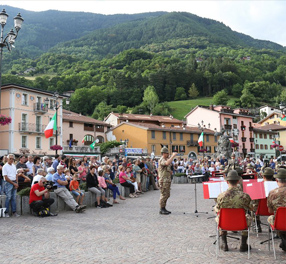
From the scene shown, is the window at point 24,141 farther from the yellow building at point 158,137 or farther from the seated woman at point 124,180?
the seated woman at point 124,180

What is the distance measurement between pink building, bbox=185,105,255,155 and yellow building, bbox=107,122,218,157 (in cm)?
784

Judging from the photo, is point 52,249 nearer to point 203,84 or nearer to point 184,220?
point 184,220

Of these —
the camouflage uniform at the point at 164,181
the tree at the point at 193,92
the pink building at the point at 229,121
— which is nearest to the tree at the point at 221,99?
the tree at the point at 193,92

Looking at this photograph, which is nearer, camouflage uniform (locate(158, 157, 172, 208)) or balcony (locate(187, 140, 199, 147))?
camouflage uniform (locate(158, 157, 172, 208))

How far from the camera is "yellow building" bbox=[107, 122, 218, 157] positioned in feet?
202

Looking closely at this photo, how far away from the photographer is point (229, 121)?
77750mm

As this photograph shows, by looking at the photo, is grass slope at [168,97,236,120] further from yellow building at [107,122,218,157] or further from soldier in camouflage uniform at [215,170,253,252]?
soldier in camouflage uniform at [215,170,253,252]

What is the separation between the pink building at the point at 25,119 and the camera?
152 ft

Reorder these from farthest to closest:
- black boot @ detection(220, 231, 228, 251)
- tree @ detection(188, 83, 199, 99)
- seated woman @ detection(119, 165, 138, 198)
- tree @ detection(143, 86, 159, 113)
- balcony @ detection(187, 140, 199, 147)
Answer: tree @ detection(188, 83, 199, 99)
tree @ detection(143, 86, 159, 113)
balcony @ detection(187, 140, 199, 147)
seated woman @ detection(119, 165, 138, 198)
black boot @ detection(220, 231, 228, 251)

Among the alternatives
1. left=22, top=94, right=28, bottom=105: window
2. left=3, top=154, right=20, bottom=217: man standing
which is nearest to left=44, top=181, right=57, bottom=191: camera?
left=3, top=154, right=20, bottom=217: man standing

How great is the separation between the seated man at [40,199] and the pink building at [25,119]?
3575cm

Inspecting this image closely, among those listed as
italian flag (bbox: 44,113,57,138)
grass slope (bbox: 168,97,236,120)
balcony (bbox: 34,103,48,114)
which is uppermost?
grass slope (bbox: 168,97,236,120)

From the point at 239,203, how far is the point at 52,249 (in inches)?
146

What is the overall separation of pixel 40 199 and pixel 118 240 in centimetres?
448
